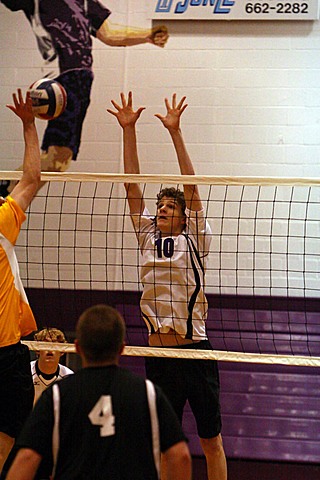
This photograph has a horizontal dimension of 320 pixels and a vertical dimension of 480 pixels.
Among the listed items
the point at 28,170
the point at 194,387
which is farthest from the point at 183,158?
the point at 194,387

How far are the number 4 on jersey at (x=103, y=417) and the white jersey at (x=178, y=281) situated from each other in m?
1.87

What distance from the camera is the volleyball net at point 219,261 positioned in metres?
6.76

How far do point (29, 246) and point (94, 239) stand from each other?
0.69 meters

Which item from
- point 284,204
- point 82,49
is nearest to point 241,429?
point 284,204

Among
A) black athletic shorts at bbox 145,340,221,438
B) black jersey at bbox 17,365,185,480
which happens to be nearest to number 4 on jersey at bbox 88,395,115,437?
black jersey at bbox 17,365,185,480

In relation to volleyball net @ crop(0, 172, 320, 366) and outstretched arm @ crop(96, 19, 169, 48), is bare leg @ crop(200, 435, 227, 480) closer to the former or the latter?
volleyball net @ crop(0, 172, 320, 366)

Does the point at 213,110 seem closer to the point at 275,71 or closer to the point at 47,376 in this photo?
the point at 275,71

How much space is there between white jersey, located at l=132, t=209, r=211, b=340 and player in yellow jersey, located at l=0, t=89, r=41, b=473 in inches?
32.8

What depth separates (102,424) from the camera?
8.04ft

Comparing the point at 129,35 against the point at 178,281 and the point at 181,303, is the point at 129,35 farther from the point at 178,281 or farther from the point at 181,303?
the point at 181,303

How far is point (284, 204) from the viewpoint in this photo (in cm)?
702

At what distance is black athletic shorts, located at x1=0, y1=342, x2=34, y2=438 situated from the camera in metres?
3.74

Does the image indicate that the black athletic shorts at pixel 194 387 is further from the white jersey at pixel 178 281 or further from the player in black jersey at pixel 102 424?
the player in black jersey at pixel 102 424

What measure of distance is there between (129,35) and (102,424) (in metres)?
5.60
